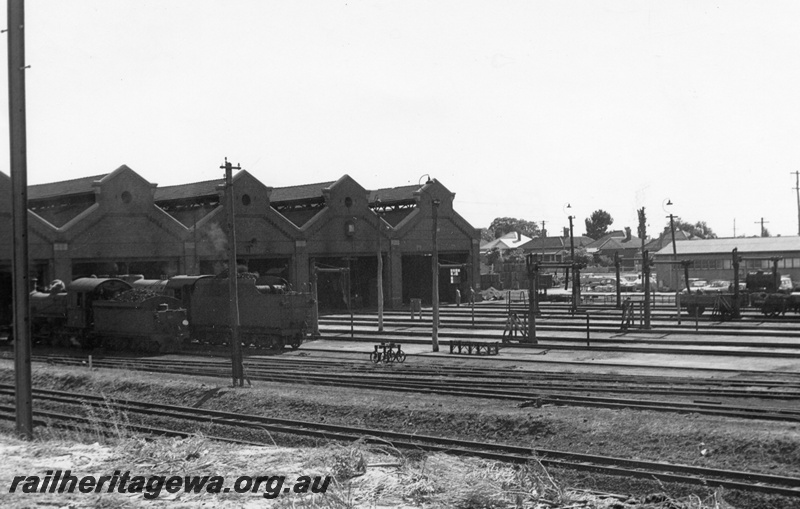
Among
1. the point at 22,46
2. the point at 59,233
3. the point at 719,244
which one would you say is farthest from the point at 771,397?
the point at 719,244

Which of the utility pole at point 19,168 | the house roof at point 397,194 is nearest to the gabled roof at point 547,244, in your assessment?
the house roof at point 397,194

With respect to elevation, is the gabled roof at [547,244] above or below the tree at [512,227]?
below

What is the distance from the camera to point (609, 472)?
12.5 metres

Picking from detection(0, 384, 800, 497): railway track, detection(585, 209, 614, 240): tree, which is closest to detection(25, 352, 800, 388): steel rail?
detection(0, 384, 800, 497): railway track

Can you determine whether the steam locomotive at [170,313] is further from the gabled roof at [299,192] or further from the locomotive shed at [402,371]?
the gabled roof at [299,192]

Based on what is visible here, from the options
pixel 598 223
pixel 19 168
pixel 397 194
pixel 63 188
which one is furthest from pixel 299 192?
pixel 598 223

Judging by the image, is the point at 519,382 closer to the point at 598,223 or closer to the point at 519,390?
the point at 519,390

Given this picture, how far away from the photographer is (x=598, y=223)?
551ft

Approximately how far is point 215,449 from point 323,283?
47.1 meters

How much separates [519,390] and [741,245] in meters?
58.7

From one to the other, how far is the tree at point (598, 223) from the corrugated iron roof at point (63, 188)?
133 meters

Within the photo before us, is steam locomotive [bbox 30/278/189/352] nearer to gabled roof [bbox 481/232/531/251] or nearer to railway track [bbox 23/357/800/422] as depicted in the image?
railway track [bbox 23/357/800/422]

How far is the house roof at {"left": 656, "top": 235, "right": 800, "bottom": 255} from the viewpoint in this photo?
2694 inches

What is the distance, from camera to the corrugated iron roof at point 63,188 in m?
45.4
